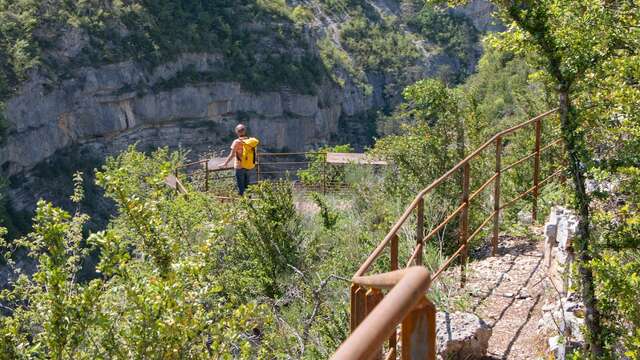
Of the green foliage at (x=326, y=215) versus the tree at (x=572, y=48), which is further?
the green foliage at (x=326, y=215)

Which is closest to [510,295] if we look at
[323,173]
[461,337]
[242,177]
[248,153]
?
[461,337]

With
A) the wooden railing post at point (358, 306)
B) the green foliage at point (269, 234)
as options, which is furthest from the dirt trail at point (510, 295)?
the green foliage at point (269, 234)

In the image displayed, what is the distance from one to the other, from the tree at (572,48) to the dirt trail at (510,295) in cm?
78

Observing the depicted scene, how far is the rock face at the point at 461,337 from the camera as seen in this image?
397cm

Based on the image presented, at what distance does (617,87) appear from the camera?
3.90m

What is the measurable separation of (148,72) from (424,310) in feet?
140

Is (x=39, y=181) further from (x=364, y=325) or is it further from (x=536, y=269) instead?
(x=364, y=325)

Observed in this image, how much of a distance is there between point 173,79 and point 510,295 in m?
41.4

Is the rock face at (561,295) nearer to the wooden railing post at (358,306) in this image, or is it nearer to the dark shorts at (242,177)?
the wooden railing post at (358,306)

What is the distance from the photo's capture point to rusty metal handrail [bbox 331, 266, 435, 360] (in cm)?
126

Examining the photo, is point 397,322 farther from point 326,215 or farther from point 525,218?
point 326,215

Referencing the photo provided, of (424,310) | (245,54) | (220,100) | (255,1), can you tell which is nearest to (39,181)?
(220,100)

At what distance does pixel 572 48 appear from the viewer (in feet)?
12.8

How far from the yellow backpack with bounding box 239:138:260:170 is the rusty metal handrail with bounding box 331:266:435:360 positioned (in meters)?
7.85
